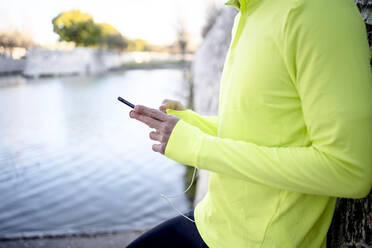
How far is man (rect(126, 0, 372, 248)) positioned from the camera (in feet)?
2.16

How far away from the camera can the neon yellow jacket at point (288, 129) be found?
25.9 inches

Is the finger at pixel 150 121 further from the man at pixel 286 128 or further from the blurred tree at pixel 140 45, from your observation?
the blurred tree at pixel 140 45

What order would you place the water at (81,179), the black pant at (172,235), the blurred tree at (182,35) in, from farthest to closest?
the blurred tree at (182,35) → the water at (81,179) → the black pant at (172,235)

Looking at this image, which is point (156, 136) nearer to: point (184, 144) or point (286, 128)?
point (184, 144)

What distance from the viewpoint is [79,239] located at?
9.35ft

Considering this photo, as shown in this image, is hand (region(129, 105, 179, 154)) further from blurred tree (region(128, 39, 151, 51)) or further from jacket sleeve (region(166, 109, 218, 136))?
blurred tree (region(128, 39, 151, 51))

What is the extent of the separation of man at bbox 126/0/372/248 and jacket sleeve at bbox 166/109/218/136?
26cm

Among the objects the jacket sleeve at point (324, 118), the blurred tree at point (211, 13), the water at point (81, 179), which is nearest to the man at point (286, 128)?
the jacket sleeve at point (324, 118)

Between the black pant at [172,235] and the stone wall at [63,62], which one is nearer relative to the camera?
the black pant at [172,235]

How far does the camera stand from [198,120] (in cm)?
120

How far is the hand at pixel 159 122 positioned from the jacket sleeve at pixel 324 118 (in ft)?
0.30

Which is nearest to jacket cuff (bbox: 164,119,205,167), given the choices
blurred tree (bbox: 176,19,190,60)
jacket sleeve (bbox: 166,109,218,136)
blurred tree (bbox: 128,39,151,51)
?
jacket sleeve (bbox: 166,109,218,136)

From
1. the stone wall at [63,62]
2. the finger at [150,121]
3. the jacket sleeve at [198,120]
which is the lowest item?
the stone wall at [63,62]

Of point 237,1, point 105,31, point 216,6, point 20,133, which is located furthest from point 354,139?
point 105,31
